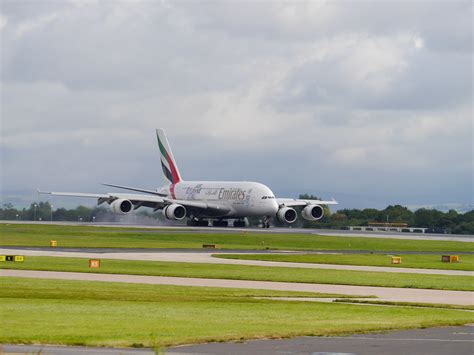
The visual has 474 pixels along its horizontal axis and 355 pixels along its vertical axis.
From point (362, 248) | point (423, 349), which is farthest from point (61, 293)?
point (362, 248)

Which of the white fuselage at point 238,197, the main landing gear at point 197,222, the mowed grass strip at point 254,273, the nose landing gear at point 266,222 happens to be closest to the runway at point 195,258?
the mowed grass strip at point 254,273

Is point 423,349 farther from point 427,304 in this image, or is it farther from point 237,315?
point 427,304

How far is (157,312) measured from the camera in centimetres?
2742

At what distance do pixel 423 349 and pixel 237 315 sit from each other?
285 inches

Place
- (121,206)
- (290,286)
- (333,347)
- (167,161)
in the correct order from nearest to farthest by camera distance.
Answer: (333,347) → (290,286) → (121,206) → (167,161)

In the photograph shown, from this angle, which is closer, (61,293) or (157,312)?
(157,312)

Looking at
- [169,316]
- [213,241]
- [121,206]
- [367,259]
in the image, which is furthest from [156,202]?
[169,316]

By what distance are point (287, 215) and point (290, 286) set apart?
7691 cm

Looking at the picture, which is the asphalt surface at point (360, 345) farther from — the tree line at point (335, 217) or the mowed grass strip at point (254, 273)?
the tree line at point (335, 217)

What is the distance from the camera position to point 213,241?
80.6m

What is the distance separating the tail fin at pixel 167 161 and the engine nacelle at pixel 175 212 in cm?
1569

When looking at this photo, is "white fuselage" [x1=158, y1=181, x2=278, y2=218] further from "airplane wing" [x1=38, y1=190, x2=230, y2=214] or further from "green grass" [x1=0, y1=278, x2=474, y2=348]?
"green grass" [x1=0, y1=278, x2=474, y2=348]

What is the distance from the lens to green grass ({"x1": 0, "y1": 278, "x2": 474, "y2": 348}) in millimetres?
22156

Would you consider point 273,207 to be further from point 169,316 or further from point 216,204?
point 169,316
